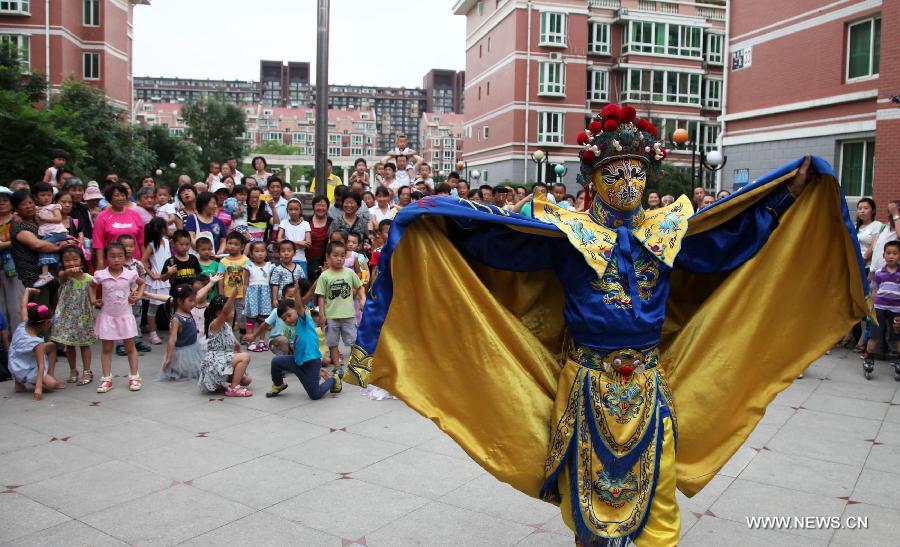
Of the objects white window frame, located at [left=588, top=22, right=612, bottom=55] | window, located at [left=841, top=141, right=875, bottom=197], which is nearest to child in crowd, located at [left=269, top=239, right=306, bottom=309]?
window, located at [left=841, top=141, right=875, bottom=197]

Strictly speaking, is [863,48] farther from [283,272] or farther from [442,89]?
[442,89]

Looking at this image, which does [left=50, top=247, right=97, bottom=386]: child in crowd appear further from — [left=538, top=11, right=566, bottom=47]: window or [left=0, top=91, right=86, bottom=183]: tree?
[left=538, top=11, right=566, bottom=47]: window

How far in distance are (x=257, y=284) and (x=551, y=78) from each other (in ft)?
110

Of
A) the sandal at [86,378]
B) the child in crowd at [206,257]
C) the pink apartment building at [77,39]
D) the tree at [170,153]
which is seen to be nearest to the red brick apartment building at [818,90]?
the child in crowd at [206,257]

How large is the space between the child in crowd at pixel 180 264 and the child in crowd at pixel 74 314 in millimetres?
1481

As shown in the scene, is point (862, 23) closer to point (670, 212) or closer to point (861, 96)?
point (861, 96)

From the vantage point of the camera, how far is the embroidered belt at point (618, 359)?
320cm

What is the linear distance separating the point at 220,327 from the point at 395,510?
3.51 m

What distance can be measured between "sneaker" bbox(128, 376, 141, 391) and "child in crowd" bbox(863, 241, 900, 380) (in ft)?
25.4

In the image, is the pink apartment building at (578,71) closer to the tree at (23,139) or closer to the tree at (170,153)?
the tree at (170,153)

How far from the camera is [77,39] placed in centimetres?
3381

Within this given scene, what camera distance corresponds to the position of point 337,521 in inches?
166

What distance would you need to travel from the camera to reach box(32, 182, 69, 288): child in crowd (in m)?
7.85

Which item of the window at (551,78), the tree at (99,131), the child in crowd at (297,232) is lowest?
the child in crowd at (297,232)
